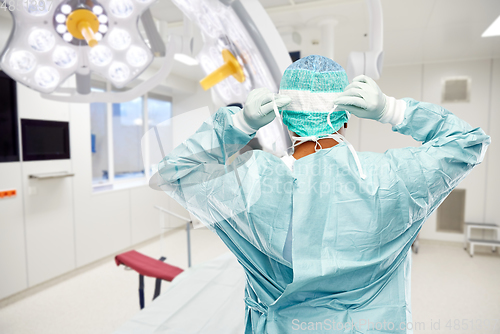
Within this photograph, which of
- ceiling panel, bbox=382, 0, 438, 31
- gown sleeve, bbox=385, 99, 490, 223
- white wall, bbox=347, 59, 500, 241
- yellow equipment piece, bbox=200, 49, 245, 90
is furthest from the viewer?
white wall, bbox=347, 59, 500, 241

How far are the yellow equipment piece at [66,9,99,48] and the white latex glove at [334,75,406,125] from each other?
1.01 metres

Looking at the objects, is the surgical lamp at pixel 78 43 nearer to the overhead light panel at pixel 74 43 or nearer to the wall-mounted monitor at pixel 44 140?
the overhead light panel at pixel 74 43

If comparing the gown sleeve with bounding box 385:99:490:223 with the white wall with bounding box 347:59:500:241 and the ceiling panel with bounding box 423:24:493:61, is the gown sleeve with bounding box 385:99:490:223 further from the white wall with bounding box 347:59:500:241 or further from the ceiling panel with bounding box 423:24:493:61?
the white wall with bounding box 347:59:500:241

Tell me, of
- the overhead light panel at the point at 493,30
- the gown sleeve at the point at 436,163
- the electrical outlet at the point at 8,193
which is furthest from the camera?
the overhead light panel at the point at 493,30

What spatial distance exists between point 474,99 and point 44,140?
16.8 feet

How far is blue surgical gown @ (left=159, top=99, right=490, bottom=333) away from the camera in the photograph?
74 centimetres

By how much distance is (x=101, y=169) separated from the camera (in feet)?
14.1

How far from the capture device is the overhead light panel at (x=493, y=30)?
2812 mm

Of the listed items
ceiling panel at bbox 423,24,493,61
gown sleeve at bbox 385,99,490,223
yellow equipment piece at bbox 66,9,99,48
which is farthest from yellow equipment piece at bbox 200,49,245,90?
ceiling panel at bbox 423,24,493,61

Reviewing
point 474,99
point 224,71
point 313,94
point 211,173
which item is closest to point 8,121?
point 224,71

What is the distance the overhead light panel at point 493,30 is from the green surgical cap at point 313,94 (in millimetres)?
2864

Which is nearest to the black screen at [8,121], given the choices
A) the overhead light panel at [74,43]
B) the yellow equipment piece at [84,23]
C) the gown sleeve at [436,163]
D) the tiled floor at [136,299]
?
the tiled floor at [136,299]

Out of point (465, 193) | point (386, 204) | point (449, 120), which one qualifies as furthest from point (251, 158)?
point (465, 193)

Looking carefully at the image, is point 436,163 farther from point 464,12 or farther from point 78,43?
point 464,12
